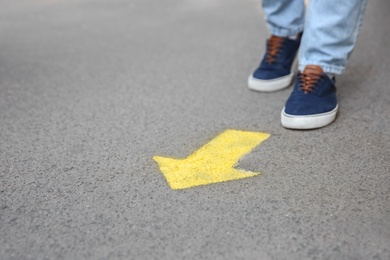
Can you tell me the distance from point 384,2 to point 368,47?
860 mm

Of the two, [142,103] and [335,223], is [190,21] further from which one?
[335,223]

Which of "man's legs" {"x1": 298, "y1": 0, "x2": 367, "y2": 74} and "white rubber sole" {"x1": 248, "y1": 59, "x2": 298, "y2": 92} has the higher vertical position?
"man's legs" {"x1": 298, "y1": 0, "x2": 367, "y2": 74}

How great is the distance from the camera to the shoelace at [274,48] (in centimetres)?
138

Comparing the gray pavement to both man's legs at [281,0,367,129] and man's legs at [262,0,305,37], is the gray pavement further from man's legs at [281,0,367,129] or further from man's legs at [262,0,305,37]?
man's legs at [262,0,305,37]

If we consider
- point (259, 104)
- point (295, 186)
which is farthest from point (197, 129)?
point (295, 186)

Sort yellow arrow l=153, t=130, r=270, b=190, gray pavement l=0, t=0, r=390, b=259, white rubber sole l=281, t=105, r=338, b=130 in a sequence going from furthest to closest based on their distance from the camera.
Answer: white rubber sole l=281, t=105, r=338, b=130, yellow arrow l=153, t=130, r=270, b=190, gray pavement l=0, t=0, r=390, b=259

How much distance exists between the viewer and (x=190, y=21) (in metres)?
2.27

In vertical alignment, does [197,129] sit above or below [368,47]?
above

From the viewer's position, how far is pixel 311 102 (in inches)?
44.8

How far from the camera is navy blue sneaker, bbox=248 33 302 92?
53.4 inches

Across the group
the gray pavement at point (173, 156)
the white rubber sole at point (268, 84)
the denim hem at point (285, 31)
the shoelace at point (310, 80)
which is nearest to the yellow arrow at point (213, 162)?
the gray pavement at point (173, 156)

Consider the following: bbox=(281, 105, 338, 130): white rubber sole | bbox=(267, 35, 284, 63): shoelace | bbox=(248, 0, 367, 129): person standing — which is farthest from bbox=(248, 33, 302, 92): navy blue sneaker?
bbox=(281, 105, 338, 130): white rubber sole

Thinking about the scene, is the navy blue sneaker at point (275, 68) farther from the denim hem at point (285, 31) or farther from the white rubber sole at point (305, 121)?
the white rubber sole at point (305, 121)

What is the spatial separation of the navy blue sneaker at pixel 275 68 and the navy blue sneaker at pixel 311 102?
0.15 m
